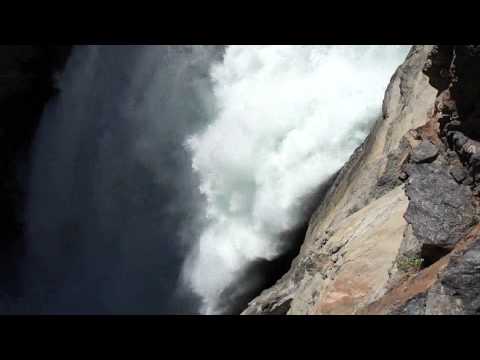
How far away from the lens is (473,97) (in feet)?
18.2

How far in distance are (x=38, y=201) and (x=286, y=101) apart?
31.6ft

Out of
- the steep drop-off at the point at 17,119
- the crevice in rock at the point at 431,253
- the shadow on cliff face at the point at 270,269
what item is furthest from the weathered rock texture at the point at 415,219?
the steep drop-off at the point at 17,119

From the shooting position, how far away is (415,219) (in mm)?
5312

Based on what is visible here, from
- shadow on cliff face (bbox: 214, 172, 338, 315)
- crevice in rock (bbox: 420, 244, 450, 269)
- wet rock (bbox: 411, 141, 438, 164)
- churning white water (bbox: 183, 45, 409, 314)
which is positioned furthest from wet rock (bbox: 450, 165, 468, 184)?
churning white water (bbox: 183, 45, 409, 314)

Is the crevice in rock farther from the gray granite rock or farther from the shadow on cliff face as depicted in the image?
the shadow on cliff face

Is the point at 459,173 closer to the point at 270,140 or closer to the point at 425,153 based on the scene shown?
the point at 425,153

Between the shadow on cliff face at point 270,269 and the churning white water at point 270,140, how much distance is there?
0.17 m

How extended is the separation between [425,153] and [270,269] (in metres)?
8.46

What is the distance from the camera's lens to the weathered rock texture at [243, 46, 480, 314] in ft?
13.6

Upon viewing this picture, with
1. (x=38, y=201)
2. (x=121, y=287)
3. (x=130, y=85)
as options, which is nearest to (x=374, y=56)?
(x=130, y=85)

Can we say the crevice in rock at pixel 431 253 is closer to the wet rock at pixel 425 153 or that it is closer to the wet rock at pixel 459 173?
the wet rock at pixel 459 173

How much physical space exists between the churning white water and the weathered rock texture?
4959 mm

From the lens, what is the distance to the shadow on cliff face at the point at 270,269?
1346 cm
